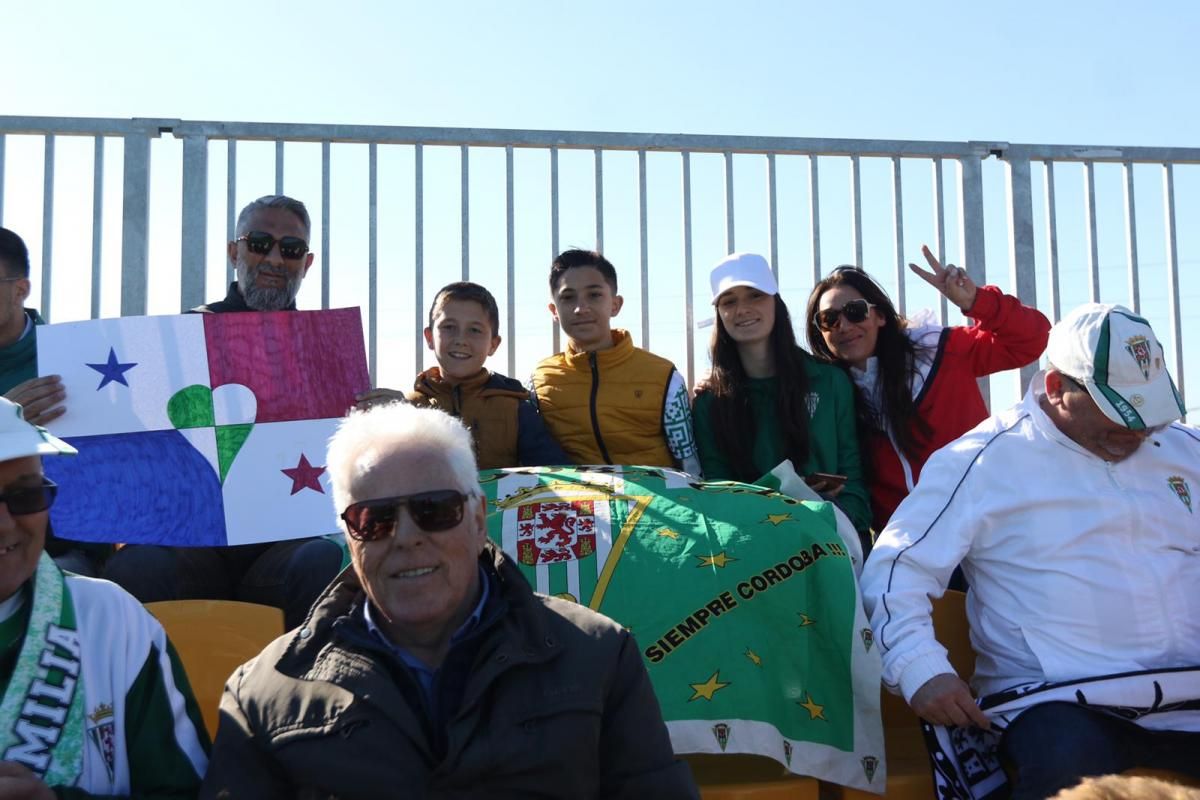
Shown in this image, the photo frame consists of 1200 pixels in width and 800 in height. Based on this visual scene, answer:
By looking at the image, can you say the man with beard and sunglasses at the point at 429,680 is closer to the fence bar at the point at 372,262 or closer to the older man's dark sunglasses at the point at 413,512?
the older man's dark sunglasses at the point at 413,512

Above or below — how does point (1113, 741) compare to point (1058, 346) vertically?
below

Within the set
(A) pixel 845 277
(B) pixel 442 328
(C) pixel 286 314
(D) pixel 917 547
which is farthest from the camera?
(A) pixel 845 277

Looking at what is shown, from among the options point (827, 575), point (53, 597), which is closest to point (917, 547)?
point (827, 575)

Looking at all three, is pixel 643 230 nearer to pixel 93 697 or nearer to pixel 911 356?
pixel 911 356

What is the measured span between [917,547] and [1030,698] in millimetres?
454

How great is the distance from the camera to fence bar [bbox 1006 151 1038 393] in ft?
17.4

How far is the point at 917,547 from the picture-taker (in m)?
3.00

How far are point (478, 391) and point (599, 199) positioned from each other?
1256 mm

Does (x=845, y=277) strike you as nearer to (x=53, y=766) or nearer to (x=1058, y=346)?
(x=1058, y=346)

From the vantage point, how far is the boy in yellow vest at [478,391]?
13.7ft

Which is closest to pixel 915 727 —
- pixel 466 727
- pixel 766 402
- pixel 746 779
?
pixel 746 779

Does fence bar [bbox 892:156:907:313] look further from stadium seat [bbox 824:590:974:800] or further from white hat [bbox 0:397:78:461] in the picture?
white hat [bbox 0:397:78:461]

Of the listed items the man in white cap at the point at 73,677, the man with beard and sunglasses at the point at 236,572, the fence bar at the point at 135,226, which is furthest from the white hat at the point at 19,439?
the fence bar at the point at 135,226

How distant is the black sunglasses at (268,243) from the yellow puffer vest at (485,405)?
0.66 m
